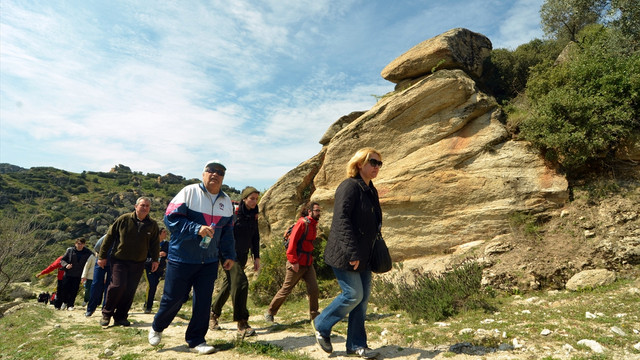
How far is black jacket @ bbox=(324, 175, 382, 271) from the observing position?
364cm

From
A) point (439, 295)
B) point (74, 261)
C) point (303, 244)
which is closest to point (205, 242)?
point (303, 244)

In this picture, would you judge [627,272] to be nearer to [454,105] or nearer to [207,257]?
[454,105]

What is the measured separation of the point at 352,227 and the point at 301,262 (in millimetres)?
2418

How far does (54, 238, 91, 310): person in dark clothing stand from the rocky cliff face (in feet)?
19.3

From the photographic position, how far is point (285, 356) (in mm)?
3820

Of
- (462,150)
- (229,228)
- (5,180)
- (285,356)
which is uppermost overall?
(5,180)

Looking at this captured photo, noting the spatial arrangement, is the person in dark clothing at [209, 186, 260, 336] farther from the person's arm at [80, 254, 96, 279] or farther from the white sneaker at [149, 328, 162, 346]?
the person's arm at [80, 254, 96, 279]

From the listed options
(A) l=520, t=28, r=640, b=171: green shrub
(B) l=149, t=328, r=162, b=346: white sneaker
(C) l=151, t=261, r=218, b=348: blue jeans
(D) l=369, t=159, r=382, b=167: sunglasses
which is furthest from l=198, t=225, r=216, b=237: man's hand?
(A) l=520, t=28, r=640, b=171: green shrub

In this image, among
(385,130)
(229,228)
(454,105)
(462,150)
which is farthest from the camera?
(385,130)

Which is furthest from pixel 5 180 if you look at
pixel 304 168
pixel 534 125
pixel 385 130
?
pixel 534 125

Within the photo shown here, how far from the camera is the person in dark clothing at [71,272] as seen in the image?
9575 mm

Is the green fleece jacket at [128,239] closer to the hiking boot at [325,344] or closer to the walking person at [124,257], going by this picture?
the walking person at [124,257]

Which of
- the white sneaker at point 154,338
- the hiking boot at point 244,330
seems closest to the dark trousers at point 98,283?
the white sneaker at point 154,338

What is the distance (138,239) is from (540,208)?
8.24 meters
